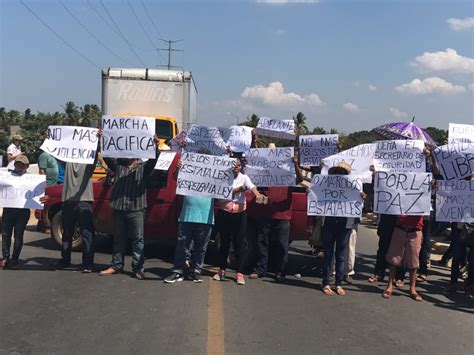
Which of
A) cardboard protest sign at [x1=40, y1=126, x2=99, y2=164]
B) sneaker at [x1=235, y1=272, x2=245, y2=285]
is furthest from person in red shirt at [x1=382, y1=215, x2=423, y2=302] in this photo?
cardboard protest sign at [x1=40, y1=126, x2=99, y2=164]

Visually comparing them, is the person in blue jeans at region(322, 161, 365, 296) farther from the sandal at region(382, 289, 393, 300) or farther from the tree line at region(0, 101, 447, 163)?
the tree line at region(0, 101, 447, 163)

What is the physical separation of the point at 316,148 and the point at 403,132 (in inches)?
57.9

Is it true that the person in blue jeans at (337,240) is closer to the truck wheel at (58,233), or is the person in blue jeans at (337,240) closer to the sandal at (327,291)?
the sandal at (327,291)

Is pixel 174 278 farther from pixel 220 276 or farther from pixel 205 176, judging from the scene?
pixel 205 176

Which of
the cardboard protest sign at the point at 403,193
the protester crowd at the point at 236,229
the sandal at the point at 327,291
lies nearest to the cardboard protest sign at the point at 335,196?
the protester crowd at the point at 236,229

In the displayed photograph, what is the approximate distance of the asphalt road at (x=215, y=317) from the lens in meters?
4.22

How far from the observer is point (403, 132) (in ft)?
23.7

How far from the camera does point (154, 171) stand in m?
6.45

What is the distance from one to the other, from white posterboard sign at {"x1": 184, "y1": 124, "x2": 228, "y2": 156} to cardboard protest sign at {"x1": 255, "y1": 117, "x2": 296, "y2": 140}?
0.81 m

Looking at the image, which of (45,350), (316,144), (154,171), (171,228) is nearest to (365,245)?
(316,144)

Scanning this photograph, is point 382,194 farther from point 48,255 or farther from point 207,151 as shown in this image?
point 48,255

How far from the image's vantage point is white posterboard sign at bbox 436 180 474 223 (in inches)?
237

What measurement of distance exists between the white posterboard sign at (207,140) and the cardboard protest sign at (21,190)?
2.21 m

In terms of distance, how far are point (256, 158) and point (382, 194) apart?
175 centimetres
